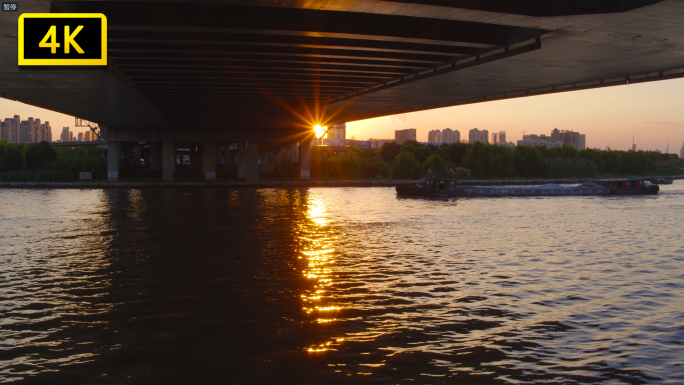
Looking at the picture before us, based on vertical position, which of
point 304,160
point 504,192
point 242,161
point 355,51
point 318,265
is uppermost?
point 355,51

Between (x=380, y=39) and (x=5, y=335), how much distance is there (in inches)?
605

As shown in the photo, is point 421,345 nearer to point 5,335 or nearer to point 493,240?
point 5,335

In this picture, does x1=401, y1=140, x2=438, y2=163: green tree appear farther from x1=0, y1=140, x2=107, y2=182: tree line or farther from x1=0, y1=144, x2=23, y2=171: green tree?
x1=0, y1=144, x2=23, y2=171: green tree

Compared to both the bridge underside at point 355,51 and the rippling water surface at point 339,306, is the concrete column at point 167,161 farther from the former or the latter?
the rippling water surface at point 339,306

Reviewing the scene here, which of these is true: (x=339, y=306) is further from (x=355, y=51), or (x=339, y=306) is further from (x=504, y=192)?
(x=504, y=192)

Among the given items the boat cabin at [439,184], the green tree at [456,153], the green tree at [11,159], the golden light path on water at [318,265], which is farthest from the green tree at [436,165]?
→ the green tree at [11,159]

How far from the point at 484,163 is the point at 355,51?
75.5 m

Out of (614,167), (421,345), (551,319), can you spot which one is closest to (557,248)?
(551,319)

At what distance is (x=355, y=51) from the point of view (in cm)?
2284

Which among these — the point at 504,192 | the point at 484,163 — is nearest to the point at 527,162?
the point at 484,163

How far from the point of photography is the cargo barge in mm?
56750

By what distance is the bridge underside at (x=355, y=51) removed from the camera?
56.4 ft

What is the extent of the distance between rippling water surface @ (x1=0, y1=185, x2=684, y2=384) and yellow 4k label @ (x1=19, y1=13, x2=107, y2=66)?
6209 mm

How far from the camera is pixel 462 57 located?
81.8ft
